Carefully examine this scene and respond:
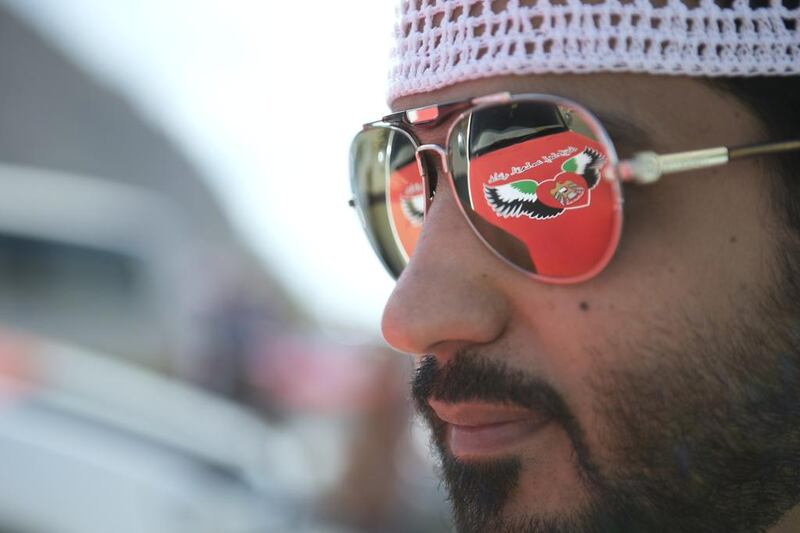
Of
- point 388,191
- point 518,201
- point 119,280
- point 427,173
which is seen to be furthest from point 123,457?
point 518,201

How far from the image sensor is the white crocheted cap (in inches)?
72.5

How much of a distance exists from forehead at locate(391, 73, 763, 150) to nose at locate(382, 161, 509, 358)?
0.31m

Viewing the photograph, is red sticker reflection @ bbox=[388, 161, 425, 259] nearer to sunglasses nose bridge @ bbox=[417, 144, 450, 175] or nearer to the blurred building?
sunglasses nose bridge @ bbox=[417, 144, 450, 175]

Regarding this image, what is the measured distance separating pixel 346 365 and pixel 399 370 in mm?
859

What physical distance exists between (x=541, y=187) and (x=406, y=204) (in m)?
0.55

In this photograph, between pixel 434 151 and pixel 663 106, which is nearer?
pixel 663 106

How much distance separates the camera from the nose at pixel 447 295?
1.89 metres

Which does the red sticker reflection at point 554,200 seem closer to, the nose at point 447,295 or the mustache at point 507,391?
the nose at point 447,295

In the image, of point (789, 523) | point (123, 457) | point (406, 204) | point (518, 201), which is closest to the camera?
point (518, 201)

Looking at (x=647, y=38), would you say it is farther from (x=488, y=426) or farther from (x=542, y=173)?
(x=488, y=426)

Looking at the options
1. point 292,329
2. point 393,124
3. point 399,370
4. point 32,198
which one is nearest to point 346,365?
point 399,370

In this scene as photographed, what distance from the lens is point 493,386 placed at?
6.17ft

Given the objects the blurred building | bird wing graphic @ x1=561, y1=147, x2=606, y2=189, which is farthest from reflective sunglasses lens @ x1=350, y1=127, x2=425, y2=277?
the blurred building

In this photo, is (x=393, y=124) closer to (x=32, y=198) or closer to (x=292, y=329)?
(x=32, y=198)
